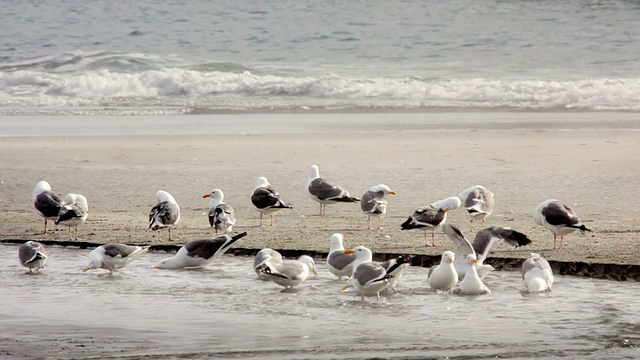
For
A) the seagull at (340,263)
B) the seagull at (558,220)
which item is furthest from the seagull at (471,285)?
the seagull at (558,220)

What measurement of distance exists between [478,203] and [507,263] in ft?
6.87

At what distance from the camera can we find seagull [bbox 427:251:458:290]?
837cm

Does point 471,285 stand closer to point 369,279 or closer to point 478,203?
point 369,279

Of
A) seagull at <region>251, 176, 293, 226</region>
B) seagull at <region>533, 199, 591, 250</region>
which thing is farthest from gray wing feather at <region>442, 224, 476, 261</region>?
seagull at <region>251, 176, 293, 226</region>

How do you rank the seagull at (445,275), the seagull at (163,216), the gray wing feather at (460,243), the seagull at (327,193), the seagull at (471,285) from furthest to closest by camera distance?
the seagull at (327,193) → the seagull at (163,216) → the gray wing feather at (460,243) → the seagull at (445,275) → the seagull at (471,285)

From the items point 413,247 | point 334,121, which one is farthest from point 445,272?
point 334,121

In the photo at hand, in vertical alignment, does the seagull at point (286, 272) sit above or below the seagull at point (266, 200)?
below

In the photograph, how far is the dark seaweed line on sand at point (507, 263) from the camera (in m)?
8.75

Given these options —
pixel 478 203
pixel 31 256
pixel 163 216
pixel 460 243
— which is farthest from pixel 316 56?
pixel 460 243

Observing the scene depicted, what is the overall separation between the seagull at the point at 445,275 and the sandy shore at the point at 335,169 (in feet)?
4.48

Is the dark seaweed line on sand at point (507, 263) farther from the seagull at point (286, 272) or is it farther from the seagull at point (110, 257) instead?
the seagull at point (286, 272)

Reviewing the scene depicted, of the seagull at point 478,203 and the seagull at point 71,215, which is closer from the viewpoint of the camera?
the seagull at point 71,215

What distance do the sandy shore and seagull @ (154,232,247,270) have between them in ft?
3.21

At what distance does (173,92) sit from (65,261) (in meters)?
20.8
